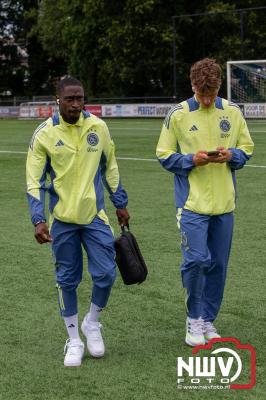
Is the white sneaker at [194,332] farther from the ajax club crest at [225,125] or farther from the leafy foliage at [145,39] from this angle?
the leafy foliage at [145,39]

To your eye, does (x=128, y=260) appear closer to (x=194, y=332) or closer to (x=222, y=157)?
(x=194, y=332)

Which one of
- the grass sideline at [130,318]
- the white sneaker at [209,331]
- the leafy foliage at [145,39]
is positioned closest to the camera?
the grass sideline at [130,318]

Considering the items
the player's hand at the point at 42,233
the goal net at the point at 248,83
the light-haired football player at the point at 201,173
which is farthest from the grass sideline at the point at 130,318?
the goal net at the point at 248,83

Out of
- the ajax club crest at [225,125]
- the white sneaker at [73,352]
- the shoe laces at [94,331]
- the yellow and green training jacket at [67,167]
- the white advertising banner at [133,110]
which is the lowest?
the white advertising banner at [133,110]

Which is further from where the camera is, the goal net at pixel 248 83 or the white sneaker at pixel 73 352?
the goal net at pixel 248 83

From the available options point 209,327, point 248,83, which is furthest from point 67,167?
point 248,83

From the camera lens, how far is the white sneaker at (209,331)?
232 inches

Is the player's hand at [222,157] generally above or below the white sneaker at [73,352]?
above

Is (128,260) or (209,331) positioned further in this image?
(209,331)

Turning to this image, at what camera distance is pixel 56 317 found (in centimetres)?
667

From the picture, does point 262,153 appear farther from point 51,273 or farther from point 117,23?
point 117,23

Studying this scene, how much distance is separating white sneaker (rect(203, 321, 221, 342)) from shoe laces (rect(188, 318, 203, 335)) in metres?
0.12

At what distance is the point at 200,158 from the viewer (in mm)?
5488

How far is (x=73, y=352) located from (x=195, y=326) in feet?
2.99
